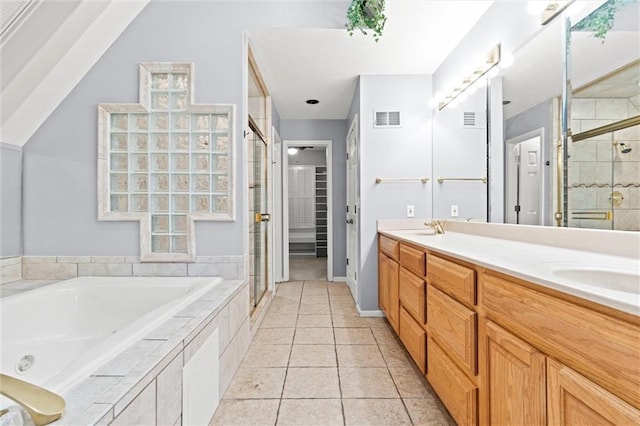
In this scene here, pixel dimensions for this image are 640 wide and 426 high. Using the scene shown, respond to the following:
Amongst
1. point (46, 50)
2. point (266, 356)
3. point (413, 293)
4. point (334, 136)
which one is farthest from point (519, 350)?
point (334, 136)

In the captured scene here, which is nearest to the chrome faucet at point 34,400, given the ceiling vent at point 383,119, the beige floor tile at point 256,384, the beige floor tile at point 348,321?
the beige floor tile at point 256,384

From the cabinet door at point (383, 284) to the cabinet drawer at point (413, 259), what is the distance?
1.59 feet

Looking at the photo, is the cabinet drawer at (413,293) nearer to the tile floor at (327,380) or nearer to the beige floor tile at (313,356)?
the tile floor at (327,380)

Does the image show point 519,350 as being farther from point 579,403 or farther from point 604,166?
point 604,166

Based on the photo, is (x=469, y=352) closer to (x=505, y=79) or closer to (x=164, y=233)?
(x=505, y=79)

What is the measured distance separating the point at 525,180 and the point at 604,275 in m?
→ 0.94

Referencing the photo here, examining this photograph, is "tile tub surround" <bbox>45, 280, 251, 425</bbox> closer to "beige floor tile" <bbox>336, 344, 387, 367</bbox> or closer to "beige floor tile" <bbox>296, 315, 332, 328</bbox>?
"beige floor tile" <bbox>336, 344, 387, 367</bbox>

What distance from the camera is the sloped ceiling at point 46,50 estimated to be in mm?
1761

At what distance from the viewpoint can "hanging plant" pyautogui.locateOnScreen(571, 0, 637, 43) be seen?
1.21m

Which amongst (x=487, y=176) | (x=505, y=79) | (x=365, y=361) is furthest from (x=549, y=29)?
(x=365, y=361)

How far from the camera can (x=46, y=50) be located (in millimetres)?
1901

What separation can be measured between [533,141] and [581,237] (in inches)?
23.6

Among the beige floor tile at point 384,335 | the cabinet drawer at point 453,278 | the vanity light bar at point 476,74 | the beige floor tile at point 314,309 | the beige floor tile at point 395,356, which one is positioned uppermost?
Answer: the vanity light bar at point 476,74

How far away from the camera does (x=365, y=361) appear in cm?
208
